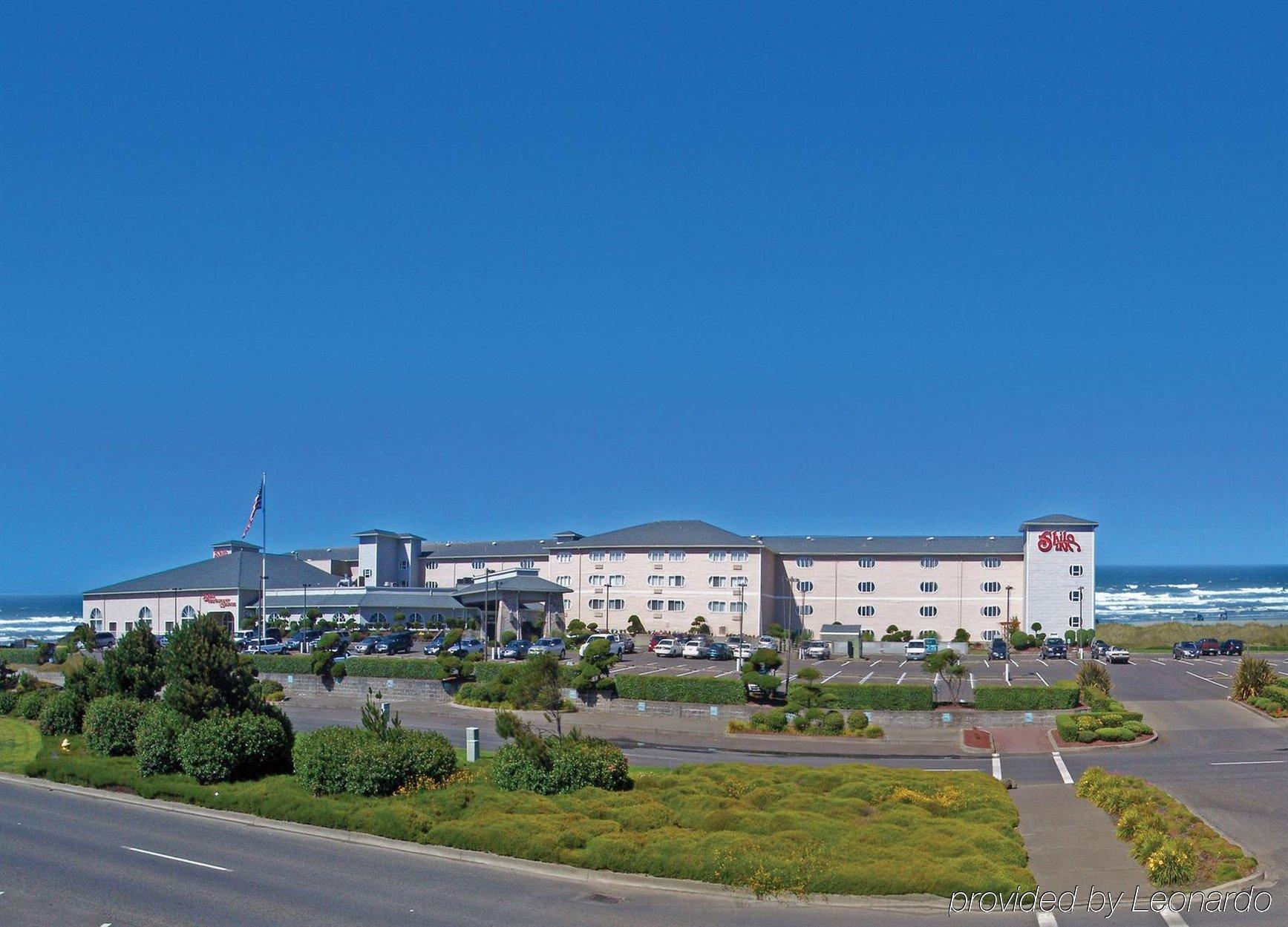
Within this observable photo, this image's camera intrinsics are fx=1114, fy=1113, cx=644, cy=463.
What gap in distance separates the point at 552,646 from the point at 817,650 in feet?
65.7

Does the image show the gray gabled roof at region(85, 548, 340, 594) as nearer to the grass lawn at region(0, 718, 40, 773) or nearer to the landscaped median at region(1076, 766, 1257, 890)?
the grass lawn at region(0, 718, 40, 773)

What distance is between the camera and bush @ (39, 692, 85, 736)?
35062 millimetres

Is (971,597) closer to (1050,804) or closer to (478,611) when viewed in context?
(478,611)

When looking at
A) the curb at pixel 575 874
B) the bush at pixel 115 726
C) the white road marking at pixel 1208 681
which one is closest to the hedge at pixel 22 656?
the bush at pixel 115 726

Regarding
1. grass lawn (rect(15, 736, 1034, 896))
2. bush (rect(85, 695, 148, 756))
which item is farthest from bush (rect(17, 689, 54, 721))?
grass lawn (rect(15, 736, 1034, 896))

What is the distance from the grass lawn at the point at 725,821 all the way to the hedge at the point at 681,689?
1844cm

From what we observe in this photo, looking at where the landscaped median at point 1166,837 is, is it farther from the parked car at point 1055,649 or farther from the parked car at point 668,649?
the parked car at point 1055,649

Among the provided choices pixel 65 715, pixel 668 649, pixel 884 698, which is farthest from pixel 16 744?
pixel 668 649

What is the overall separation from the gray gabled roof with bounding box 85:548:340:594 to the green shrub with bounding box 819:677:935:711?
6296 centimetres

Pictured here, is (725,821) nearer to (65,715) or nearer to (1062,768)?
(1062,768)

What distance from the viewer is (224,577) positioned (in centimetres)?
9506

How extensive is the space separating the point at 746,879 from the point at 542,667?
2028cm

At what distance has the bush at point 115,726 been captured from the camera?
1201 inches

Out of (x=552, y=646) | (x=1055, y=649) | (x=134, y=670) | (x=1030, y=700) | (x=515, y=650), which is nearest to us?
(x=134, y=670)
